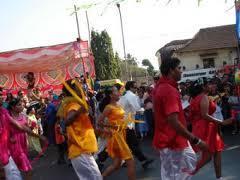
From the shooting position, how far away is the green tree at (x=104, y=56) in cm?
6068

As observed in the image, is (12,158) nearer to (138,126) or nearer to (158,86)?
(158,86)

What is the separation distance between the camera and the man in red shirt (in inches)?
174

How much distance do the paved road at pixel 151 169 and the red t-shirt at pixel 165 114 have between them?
2.70 meters

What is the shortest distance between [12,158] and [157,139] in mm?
2328

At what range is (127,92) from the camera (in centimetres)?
987

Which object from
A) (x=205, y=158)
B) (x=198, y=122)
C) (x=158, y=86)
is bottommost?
(x=205, y=158)

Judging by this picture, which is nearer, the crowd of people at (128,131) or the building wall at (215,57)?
the crowd of people at (128,131)

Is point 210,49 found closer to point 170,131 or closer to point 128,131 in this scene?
point 128,131

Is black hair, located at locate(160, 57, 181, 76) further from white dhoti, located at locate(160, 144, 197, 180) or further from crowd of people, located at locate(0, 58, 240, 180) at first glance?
white dhoti, located at locate(160, 144, 197, 180)

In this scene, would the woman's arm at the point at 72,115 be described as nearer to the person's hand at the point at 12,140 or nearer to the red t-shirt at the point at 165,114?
the red t-shirt at the point at 165,114

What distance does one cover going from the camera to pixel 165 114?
443 cm

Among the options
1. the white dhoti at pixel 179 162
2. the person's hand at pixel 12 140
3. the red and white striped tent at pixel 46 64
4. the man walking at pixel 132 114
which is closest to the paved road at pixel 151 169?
the man walking at pixel 132 114

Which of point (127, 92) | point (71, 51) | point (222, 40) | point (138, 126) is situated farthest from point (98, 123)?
point (222, 40)

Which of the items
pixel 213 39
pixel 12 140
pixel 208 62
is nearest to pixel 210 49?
pixel 208 62
